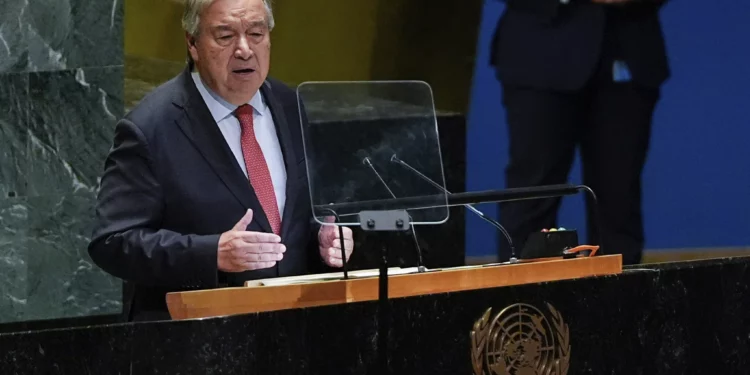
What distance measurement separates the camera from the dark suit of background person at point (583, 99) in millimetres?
4477

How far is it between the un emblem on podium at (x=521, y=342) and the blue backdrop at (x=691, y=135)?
2.43 m

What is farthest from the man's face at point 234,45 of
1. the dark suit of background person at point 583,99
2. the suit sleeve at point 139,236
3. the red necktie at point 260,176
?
the dark suit of background person at point 583,99

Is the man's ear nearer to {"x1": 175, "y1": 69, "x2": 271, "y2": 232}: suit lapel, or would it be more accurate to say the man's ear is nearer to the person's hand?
{"x1": 175, "y1": 69, "x2": 271, "y2": 232}: suit lapel

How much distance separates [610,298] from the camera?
2209 mm

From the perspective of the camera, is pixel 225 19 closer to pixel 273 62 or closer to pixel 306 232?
pixel 306 232

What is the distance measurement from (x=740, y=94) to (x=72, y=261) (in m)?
2.67

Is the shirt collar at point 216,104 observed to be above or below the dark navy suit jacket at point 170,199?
above

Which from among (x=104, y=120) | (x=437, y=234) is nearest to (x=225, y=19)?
(x=104, y=120)

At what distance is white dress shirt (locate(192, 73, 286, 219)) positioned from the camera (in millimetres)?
2566

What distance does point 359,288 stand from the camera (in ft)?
6.52

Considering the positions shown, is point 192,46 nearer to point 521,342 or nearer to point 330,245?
point 330,245

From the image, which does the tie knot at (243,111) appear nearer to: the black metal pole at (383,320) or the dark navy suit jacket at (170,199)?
the dark navy suit jacket at (170,199)

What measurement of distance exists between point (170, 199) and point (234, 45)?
38 centimetres

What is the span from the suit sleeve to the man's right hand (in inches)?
2.0
